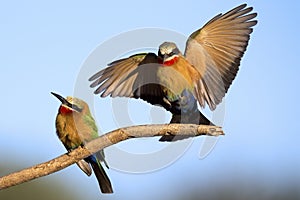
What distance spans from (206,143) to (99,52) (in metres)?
0.64

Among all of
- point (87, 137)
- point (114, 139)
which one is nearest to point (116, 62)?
point (87, 137)

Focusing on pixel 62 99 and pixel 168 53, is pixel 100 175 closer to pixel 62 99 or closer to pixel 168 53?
pixel 62 99

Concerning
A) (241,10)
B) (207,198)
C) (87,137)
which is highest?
(241,10)

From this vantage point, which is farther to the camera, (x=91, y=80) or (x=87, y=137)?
(x=87, y=137)

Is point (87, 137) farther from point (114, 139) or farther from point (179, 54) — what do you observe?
point (114, 139)

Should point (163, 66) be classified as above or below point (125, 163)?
above

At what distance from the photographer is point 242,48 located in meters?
3.93

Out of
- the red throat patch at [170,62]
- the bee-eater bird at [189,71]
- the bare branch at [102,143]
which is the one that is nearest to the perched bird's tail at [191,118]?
the bee-eater bird at [189,71]

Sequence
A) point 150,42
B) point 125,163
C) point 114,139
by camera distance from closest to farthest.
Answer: point 114,139 → point 125,163 → point 150,42

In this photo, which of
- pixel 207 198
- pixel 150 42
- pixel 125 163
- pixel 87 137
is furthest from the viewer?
pixel 207 198

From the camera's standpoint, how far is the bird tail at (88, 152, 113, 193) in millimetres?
3768

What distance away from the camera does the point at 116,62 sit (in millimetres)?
3855

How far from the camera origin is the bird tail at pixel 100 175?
12.4ft

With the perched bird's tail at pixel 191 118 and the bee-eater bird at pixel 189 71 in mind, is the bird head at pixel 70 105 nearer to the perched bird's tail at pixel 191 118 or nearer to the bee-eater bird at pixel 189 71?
the bee-eater bird at pixel 189 71
